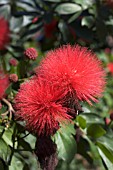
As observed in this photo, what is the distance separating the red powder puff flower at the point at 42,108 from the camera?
1.33m

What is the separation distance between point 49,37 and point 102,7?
2.12ft

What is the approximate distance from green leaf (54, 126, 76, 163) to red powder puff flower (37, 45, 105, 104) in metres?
0.17

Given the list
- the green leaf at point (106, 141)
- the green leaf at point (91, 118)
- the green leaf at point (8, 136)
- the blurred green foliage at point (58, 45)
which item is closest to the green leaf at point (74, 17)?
the blurred green foliage at point (58, 45)

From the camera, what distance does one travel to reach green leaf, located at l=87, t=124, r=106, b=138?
171cm

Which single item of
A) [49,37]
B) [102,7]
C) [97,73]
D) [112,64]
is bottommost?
[112,64]

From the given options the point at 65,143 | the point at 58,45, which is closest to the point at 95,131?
the point at 65,143

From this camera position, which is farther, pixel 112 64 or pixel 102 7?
pixel 112 64

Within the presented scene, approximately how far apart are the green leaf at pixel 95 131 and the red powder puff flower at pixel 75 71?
0.31 m

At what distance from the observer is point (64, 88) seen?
1.33 metres

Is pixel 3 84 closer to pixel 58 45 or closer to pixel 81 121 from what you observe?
pixel 81 121

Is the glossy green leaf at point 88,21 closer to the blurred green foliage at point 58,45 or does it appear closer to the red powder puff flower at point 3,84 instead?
the blurred green foliage at point 58,45

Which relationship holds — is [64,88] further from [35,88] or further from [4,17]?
[4,17]

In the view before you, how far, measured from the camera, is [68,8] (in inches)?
84.2

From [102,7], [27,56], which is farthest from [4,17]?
[27,56]
